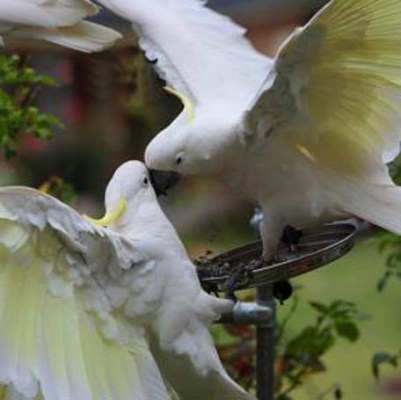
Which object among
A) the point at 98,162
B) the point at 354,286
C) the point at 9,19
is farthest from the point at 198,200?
the point at 9,19

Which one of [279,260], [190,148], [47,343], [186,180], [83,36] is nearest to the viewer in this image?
[47,343]

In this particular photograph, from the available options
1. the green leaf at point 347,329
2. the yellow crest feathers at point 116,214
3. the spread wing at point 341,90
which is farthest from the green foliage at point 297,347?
the yellow crest feathers at point 116,214

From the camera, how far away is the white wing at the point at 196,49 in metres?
2.72

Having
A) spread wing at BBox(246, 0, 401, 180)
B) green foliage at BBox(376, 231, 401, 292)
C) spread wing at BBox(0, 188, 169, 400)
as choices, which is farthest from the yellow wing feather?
green foliage at BBox(376, 231, 401, 292)

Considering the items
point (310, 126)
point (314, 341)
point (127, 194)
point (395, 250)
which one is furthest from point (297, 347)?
point (127, 194)

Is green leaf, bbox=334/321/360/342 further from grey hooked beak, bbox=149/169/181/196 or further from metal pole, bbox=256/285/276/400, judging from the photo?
grey hooked beak, bbox=149/169/181/196

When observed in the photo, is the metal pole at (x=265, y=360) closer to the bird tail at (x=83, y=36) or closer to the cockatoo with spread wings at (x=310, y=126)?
the cockatoo with spread wings at (x=310, y=126)

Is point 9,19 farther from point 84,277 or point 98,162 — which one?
point 98,162

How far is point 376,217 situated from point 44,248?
647 millimetres

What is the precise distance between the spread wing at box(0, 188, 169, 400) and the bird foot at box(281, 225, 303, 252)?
41cm

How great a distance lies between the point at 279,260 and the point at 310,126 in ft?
0.77

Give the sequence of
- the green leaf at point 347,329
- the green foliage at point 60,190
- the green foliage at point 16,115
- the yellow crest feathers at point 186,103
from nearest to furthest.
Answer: the yellow crest feathers at point 186,103, the green foliage at point 16,115, the green leaf at point 347,329, the green foliage at point 60,190

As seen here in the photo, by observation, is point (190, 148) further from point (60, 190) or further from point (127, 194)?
point (60, 190)

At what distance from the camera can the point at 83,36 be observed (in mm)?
2580
